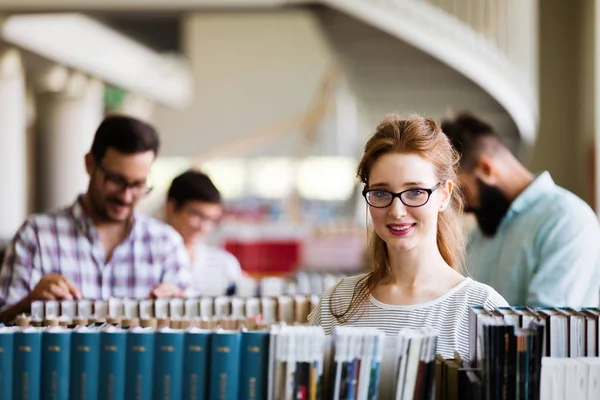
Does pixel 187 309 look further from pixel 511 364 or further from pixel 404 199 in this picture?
pixel 511 364

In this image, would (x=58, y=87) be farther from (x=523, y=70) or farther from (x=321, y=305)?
(x=321, y=305)

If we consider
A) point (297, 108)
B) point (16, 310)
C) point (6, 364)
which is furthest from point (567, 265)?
point (297, 108)

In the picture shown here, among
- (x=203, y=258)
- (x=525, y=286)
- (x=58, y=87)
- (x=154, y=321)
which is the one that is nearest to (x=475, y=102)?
(x=58, y=87)

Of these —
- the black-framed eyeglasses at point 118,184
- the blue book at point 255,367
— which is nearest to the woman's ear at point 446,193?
the blue book at point 255,367

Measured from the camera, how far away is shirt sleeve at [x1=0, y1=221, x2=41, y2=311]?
350 centimetres

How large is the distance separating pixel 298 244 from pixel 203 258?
6157 millimetres

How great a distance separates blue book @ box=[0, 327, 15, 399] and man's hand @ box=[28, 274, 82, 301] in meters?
0.93

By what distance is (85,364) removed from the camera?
7.50ft

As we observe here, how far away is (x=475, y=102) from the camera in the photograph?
11828 mm

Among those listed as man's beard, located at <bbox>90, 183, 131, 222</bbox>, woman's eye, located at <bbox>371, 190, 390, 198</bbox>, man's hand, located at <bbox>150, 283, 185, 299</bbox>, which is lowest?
man's hand, located at <bbox>150, 283, 185, 299</bbox>

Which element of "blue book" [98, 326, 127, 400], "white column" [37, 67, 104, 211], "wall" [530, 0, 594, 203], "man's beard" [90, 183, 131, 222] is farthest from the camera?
"wall" [530, 0, 594, 203]

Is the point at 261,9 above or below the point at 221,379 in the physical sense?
above

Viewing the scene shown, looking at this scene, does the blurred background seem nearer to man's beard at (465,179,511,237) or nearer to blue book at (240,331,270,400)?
man's beard at (465,179,511,237)

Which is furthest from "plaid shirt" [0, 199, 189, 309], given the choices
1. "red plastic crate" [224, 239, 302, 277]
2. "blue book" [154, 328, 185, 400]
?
"red plastic crate" [224, 239, 302, 277]
